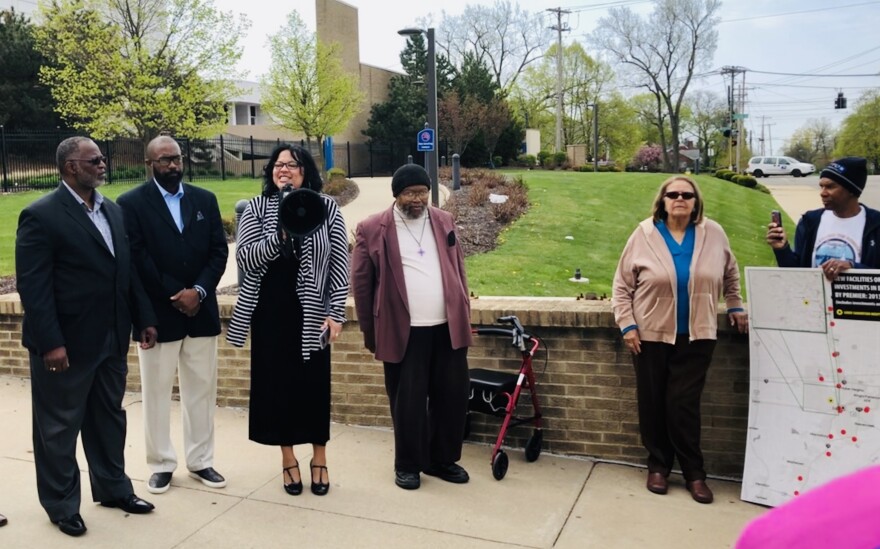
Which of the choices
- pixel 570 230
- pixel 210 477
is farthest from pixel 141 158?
pixel 210 477

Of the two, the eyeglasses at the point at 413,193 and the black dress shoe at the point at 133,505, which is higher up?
the eyeglasses at the point at 413,193

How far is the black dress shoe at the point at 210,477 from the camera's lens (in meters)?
4.70

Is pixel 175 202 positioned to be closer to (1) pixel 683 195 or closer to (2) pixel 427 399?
(2) pixel 427 399

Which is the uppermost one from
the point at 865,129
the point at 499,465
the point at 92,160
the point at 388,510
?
the point at 865,129

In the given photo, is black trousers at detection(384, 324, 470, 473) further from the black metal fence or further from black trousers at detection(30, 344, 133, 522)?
the black metal fence

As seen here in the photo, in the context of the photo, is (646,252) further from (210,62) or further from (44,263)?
(210,62)

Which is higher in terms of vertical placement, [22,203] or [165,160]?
[165,160]

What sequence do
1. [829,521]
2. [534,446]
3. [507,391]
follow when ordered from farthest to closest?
[534,446] < [507,391] < [829,521]

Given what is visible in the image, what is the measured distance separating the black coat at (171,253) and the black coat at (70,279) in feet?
0.68

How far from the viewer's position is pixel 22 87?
100 feet

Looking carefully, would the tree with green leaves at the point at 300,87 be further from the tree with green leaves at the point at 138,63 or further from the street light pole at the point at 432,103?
the street light pole at the point at 432,103

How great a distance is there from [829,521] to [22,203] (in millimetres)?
20480

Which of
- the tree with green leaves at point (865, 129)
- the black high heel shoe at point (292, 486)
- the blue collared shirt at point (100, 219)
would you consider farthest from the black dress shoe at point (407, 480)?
the tree with green leaves at point (865, 129)

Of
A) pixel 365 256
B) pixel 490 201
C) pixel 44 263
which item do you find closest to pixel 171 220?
pixel 44 263
